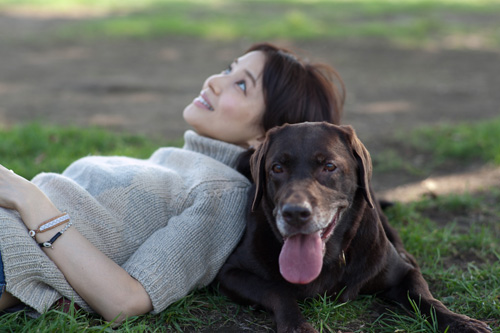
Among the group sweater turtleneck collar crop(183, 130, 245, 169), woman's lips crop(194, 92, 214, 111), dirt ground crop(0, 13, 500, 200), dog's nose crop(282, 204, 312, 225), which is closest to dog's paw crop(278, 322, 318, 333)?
dog's nose crop(282, 204, 312, 225)

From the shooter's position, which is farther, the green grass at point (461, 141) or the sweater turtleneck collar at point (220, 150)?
the green grass at point (461, 141)

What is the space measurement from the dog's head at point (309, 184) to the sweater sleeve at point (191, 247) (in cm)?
34

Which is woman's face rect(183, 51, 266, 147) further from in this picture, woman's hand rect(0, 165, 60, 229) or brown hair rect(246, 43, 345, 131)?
woman's hand rect(0, 165, 60, 229)

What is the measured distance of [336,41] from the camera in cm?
1224

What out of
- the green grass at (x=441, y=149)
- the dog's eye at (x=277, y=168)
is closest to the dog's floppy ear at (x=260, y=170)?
the dog's eye at (x=277, y=168)

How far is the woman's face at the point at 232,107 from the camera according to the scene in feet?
11.8

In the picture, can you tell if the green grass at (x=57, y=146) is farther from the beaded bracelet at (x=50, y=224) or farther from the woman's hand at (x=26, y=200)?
the beaded bracelet at (x=50, y=224)

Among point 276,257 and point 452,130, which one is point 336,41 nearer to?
point 452,130

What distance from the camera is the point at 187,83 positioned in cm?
905

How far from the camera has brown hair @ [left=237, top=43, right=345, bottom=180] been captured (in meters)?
3.64

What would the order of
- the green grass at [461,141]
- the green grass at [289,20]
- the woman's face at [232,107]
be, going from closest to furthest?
1. the woman's face at [232,107]
2. the green grass at [461,141]
3. the green grass at [289,20]

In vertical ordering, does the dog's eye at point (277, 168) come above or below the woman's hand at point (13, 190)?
above

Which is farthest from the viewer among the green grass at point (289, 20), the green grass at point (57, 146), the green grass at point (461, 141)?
the green grass at point (289, 20)

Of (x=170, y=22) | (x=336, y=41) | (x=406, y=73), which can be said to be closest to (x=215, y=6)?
(x=170, y=22)
